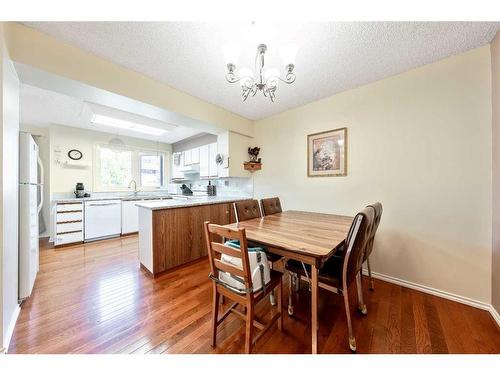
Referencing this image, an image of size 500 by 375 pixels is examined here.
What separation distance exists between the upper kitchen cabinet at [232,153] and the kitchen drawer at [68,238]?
9.25 ft

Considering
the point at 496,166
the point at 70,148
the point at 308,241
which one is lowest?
the point at 308,241

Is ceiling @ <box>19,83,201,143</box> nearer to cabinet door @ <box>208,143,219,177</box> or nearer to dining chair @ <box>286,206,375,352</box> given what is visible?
cabinet door @ <box>208,143,219,177</box>

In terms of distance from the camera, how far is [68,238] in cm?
332

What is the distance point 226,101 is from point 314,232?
224cm

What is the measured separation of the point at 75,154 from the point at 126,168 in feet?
3.14

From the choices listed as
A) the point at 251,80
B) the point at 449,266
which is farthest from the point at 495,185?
the point at 251,80

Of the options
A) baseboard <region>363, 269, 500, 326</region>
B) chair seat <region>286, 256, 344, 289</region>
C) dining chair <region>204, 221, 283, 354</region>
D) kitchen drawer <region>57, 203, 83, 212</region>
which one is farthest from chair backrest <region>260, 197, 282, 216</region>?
kitchen drawer <region>57, 203, 83, 212</region>

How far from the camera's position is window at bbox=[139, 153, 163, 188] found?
4.89 meters

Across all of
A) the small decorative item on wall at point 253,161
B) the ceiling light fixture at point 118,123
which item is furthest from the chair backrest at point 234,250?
the ceiling light fixture at point 118,123

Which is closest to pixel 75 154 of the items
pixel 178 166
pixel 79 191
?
pixel 79 191

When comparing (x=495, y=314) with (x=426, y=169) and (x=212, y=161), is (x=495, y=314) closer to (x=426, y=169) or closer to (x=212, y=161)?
(x=426, y=169)
